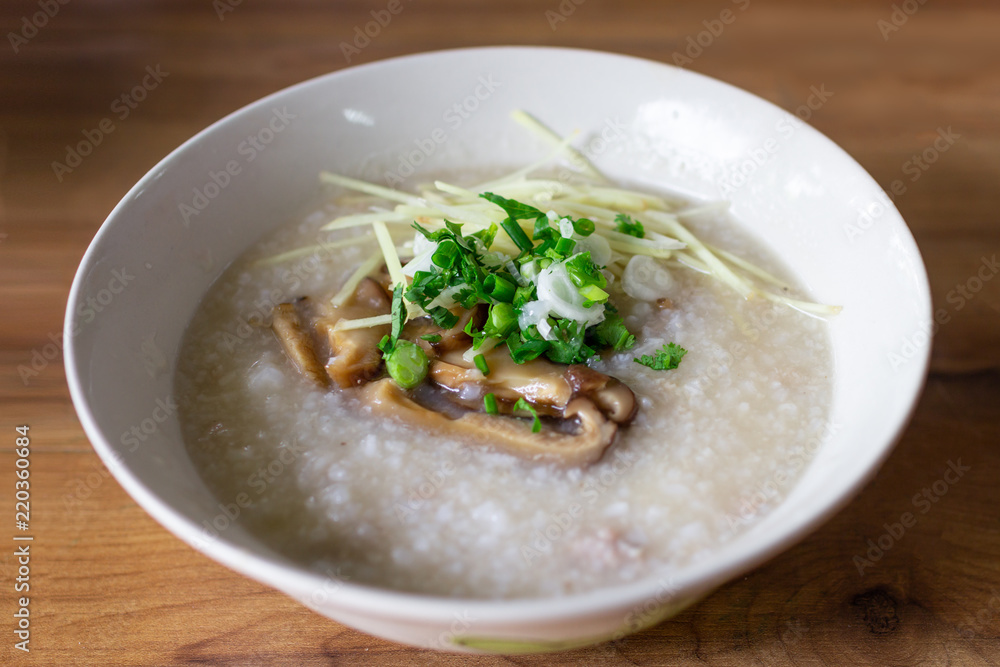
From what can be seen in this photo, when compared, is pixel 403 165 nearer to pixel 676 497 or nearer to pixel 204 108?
pixel 204 108

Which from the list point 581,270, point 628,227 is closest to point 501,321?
point 581,270

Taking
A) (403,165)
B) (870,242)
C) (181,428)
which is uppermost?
(870,242)

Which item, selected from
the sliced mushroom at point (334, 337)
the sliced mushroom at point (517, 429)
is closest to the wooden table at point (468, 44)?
the sliced mushroom at point (517, 429)

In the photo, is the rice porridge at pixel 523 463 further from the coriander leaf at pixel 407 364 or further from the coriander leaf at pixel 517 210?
the coriander leaf at pixel 517 210

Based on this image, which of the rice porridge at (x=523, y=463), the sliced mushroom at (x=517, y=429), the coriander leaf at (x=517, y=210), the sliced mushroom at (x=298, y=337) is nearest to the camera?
the rice porridge at (x=523, y=463)

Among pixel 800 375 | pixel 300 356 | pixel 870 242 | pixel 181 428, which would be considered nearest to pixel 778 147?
pixel 870 242

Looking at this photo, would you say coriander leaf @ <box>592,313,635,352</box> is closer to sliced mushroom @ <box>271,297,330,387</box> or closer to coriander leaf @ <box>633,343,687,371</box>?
coriander leaf @ <box>633,343,687,371</box>
